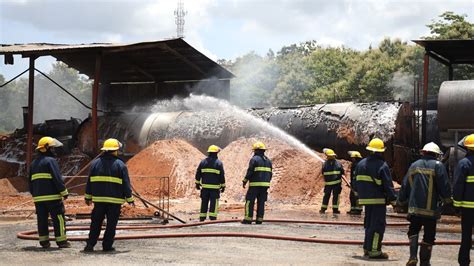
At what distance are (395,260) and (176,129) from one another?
619 inches

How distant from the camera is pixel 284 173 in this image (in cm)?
2050

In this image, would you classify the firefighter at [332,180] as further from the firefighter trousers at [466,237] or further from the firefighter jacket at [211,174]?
the firefighter trousers at [466,237]

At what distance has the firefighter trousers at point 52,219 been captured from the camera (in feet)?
32.0

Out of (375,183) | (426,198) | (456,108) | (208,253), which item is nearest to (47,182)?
(208,253)

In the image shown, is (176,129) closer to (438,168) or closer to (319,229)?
(319,229)

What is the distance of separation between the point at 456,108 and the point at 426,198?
815 cm

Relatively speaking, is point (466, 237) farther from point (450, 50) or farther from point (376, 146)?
point (450, 50)

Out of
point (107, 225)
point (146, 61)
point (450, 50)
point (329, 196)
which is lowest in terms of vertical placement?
point (329, 196)

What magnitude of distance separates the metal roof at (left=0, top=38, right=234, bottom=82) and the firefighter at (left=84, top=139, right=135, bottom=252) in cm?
1363

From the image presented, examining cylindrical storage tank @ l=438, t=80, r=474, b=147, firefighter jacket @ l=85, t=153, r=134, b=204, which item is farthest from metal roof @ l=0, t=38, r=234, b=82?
firefighter jacket @ l=85, t=153, r=134, b=204

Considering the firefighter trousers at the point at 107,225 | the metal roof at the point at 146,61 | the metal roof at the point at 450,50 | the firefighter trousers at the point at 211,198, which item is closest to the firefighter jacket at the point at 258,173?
the firefighter trousers at the point at 211,198

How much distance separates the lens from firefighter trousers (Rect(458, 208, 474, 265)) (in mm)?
8211

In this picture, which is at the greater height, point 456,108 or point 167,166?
point 456,108

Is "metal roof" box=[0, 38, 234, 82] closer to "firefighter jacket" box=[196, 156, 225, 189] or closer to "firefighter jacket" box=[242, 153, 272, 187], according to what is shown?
"firefighter jacket" box=[196, 156, 225, 189]
